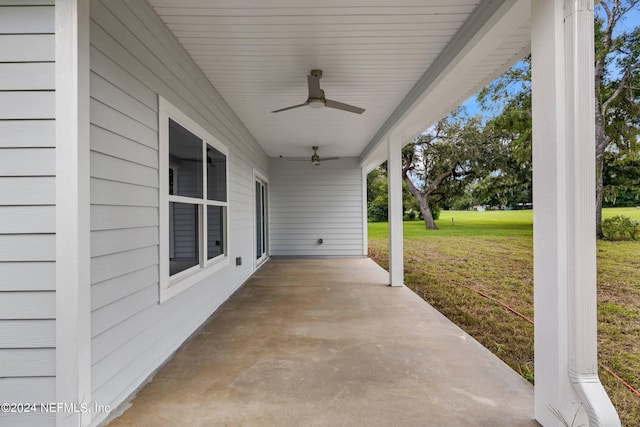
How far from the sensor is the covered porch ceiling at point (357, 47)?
89.6 inches

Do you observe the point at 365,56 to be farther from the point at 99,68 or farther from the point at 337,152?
the point at 337,152

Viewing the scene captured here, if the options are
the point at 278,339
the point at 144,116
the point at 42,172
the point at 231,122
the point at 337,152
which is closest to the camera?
the point at 42,172

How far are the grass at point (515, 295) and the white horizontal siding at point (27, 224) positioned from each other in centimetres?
318

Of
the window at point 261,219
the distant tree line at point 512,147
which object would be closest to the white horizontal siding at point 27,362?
the distant tree line at point 512,147

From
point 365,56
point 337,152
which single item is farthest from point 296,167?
point 365,56

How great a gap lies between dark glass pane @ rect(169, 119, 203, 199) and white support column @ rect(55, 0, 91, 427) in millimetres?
1101

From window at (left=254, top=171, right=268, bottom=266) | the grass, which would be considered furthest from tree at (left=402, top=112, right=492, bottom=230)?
window at (left=254, top=171, right=268, bottom=266)

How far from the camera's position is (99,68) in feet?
5.74

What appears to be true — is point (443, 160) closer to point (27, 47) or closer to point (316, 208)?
point (316, 208)

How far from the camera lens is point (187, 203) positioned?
2998mm

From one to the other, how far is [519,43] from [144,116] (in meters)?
3.07

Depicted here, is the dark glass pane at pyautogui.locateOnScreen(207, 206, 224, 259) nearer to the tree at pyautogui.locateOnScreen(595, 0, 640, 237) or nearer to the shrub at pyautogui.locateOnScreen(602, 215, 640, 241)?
the tree at pyautogui.locateOnScreen(595, 0, 640, 237)

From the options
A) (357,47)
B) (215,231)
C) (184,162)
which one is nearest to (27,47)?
(184,162)

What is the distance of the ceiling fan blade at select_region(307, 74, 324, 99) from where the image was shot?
315 cm
